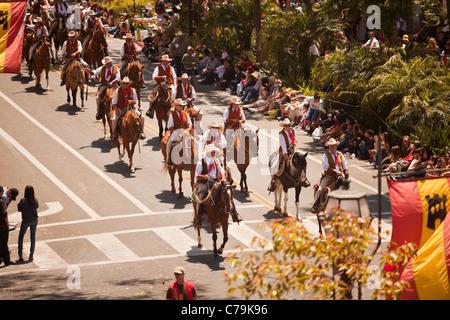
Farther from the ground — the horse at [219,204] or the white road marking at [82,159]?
the horse at [219,204]

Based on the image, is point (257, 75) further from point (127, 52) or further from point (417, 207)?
point (417, 207)

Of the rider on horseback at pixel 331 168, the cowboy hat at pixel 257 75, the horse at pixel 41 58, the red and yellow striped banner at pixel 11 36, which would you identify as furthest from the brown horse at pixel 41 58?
the red and yellow striped banner at pixel 11 36

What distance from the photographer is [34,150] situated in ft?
114

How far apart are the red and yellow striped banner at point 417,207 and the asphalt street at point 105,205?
5679 millimetres

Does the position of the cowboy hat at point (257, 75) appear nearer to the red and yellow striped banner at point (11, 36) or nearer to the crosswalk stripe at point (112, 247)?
the crosswalk stripe at point (112, 247)

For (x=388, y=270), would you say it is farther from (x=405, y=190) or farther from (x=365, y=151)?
(x=365, y=151)

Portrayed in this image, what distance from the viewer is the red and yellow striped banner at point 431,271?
1756 centimetres

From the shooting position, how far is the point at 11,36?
21844mm

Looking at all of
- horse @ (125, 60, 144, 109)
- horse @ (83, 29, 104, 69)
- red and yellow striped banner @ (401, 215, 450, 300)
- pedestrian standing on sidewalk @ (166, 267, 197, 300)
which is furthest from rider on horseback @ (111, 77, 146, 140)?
red and yellow striped banner @ (401, 215, 450, 300)

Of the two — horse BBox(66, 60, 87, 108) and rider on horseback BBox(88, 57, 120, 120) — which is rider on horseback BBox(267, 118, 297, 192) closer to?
rider on horseback BBox(88, 57, 120, 120)

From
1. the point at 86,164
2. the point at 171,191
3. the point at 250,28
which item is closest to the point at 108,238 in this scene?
the point at 171,191

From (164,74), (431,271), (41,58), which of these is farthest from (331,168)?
(41,58)

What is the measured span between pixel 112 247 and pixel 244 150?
5718 mm

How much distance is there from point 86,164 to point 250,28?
13.4 m
